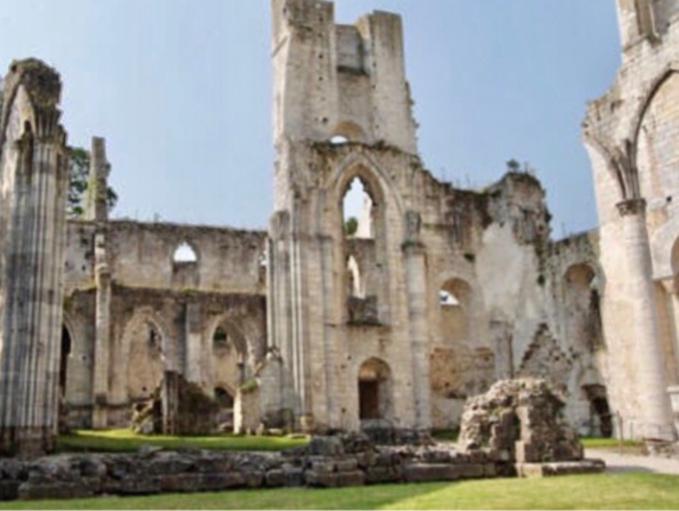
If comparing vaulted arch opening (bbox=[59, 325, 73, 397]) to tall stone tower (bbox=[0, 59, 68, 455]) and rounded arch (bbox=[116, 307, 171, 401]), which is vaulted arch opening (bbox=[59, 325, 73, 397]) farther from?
tall stone tower (bbox=[0, 59, 68, 455])

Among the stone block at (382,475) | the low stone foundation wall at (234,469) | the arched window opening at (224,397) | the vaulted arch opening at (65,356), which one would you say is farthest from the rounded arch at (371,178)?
the stone block at (382,475)

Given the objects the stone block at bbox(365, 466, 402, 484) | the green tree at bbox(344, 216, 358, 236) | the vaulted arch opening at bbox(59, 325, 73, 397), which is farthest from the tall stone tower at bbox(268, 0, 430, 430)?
the green tree at bbox(344, 216, 358, 236)

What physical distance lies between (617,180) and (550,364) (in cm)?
789

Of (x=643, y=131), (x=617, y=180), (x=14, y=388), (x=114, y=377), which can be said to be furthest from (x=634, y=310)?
(x=114, y=377)

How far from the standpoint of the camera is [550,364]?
26.8 metres

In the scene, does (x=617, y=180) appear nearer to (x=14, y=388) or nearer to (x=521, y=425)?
(x=521, y=425)

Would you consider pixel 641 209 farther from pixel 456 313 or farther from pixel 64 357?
pixel 64 357

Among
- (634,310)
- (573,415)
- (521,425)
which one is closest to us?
(521,425)

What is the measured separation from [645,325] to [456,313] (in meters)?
10.2

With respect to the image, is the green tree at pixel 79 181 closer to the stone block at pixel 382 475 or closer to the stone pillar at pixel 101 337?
the stone pillar at pixel 101 337

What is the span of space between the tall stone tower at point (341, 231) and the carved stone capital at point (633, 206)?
8.48 m

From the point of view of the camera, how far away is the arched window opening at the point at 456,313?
2959cm

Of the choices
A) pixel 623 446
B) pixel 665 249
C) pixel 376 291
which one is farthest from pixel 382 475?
pixel 376 291

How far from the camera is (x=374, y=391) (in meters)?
28.2
